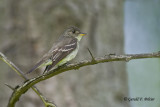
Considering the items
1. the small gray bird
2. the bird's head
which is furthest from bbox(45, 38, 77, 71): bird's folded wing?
the bird's head

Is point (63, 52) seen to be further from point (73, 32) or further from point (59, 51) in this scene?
point (73, 32)

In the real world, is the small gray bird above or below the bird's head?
above

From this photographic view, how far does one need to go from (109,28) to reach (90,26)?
585mm

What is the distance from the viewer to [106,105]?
555 centimetres

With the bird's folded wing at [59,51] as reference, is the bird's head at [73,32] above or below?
below

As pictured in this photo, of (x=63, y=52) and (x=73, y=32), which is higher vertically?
(x=63, y=52)

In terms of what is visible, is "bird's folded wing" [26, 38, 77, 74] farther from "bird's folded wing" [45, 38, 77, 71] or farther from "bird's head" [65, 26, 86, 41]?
"bird's head" [65, 26, 86, 41]

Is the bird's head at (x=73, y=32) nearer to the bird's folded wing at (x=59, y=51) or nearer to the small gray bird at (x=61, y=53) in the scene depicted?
the small gray bird at (x=61, y=53)

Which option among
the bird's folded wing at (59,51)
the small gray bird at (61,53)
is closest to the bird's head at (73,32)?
the small gray bird at (61,53)

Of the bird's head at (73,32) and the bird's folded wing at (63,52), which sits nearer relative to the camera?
the bird's folded wing at (63,52)

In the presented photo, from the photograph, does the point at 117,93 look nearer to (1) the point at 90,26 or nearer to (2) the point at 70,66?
(1) the point at 90,26

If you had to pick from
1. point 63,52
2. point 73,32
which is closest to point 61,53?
point 63,52

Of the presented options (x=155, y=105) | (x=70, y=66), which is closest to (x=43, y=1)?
(x=70, y=66)

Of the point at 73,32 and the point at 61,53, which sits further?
the point at 73,32
